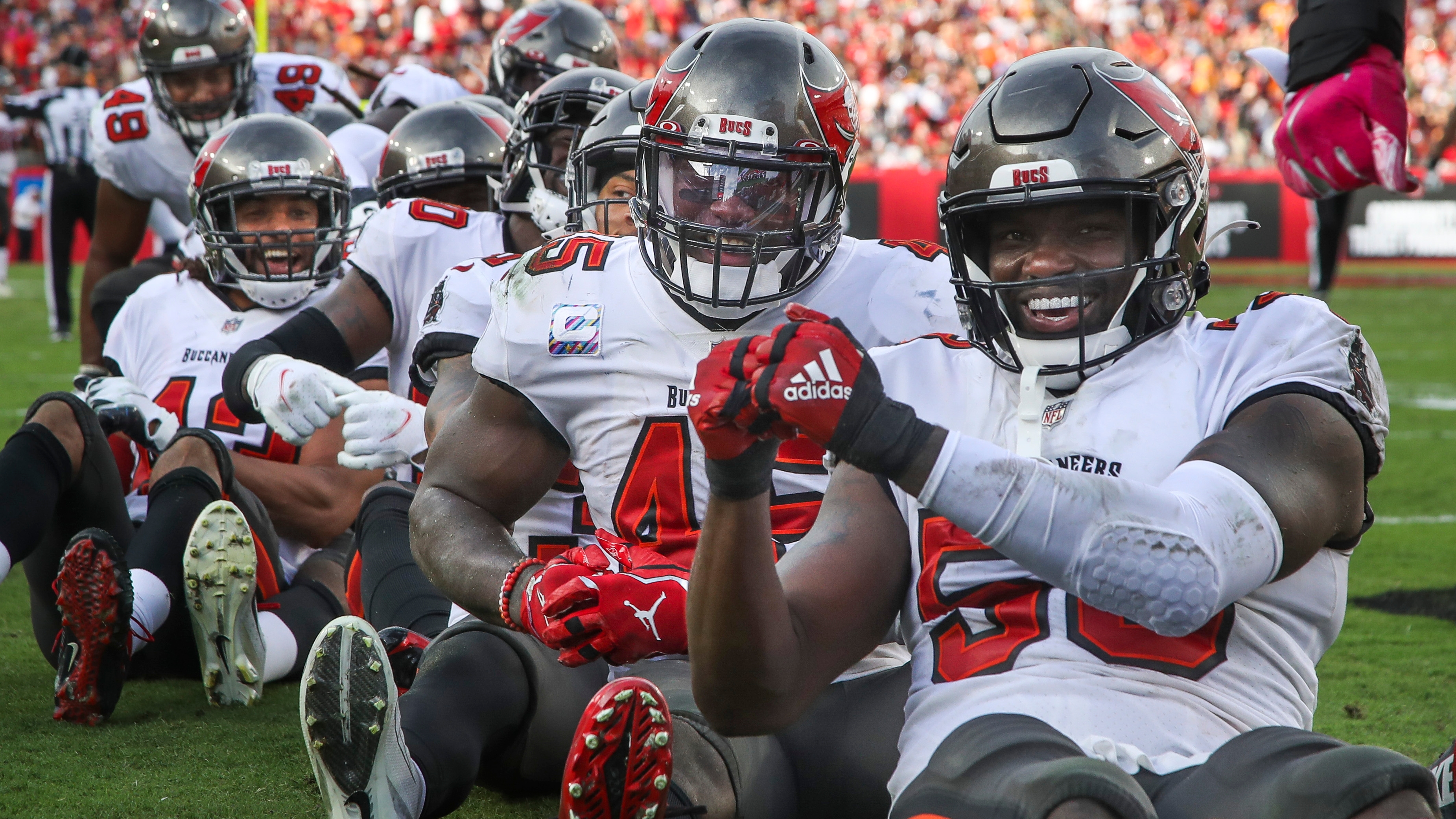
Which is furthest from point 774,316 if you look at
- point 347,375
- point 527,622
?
point 347,375

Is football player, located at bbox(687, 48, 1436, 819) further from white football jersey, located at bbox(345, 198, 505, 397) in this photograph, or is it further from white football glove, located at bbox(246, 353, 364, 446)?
white football jersey, located at bbox(345, 198, 505, 397)

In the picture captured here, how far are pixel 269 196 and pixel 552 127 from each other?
1.01m

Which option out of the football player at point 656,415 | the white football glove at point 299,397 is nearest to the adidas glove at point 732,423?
the football player at point 656,415

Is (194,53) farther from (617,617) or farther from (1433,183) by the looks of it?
(1433,183)

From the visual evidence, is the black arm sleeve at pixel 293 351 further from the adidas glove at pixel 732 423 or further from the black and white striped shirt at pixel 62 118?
the black and white striped shirt at pixel 62 118

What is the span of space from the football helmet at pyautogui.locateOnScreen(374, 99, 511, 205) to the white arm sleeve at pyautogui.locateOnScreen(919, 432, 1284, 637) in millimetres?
3095

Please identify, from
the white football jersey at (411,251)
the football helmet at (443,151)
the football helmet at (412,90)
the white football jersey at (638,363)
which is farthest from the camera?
the football helmet at (412,90)

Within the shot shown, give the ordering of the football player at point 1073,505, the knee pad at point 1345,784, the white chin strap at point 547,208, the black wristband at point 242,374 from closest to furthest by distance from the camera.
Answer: the knee pad at point 1345,784
the football player at point 1073,505
the black wristband at point 242,374
the white chin strap at point 547,208

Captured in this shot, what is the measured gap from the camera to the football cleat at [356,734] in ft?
6.51

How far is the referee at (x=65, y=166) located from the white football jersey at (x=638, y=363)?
8339 mm

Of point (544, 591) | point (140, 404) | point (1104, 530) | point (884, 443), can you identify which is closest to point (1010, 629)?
point (1104, 530)

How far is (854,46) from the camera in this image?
1941 centimetres

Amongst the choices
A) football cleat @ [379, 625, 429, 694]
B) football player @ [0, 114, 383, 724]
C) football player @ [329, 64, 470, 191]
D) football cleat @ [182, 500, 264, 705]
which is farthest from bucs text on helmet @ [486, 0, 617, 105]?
football cleat @ [379, 625, 429, 694]

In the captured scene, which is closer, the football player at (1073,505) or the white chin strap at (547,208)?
the football player at (1073,505)
